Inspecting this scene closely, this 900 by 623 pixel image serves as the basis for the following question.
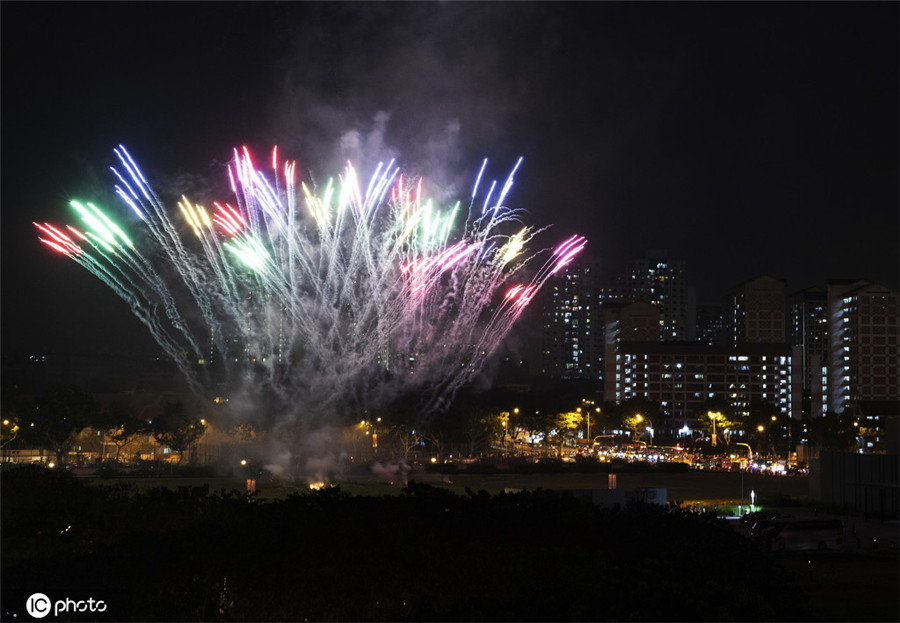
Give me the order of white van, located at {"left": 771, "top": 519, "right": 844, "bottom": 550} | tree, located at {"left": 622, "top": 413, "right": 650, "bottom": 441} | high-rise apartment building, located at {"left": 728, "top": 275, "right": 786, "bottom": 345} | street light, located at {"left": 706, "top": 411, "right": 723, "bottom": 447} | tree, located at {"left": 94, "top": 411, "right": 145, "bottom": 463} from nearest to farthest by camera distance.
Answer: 1. white van, located at {"left": 771, "top": 519, "right": 844, "bottom": 550}
2. tree, located at {"left": 94, "top": 411, "right": 145, "bottom": 463}
3. street light, located at {"left": 706, "top": 411, "right": 723, "bottom": 447}
4. tree, located at {"left": 622, "top": 413, "right": 650, "bottom": 441}
5. high-rise apartment building, located at {"left": 728, "top": 275, "right": 786, "bottom": 345}

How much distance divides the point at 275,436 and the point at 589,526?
3835 cm

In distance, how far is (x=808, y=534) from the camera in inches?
1059

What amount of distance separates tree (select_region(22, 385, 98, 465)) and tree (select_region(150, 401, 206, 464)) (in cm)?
385

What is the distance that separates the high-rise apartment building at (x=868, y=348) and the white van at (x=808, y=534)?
89.3 metres

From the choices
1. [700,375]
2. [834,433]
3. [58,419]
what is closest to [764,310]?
[700,375]

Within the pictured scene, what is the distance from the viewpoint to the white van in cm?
2661

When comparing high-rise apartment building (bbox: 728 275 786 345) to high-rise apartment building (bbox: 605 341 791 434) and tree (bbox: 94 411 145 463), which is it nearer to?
high-rise apartment building (bbox: 605 341 791 434)

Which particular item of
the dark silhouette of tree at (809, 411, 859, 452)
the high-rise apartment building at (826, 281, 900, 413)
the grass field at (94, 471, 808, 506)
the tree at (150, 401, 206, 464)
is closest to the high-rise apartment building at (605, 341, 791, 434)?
the high-rise apartment building at (826, 281, 900, 413)

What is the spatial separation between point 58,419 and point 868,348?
9268cm

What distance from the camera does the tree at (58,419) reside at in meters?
Result: 53.7

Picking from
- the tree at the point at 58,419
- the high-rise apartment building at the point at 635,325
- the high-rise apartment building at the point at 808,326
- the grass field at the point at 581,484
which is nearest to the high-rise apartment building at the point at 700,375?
the high-rise apartment building at the point at 635,325

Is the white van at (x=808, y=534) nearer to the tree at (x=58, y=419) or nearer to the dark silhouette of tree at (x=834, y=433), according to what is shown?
the tree at (x=58, y=419)

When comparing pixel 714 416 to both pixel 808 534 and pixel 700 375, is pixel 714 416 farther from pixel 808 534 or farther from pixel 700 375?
pixel 808 534

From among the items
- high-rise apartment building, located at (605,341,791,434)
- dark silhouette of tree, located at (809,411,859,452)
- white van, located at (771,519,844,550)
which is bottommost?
white van, located at (771,519,844,550)
